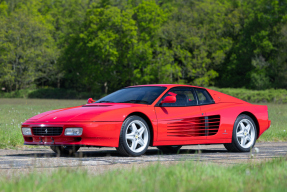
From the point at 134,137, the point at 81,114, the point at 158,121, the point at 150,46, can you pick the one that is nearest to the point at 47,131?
the point at 81,114

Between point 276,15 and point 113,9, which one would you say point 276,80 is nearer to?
point 276,15

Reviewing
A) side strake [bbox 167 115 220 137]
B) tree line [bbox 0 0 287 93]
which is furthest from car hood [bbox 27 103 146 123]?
tree line [bbox 0 0 287 93]

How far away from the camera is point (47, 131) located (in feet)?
25.4

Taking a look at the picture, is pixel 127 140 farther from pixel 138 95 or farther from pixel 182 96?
pixel 182 96

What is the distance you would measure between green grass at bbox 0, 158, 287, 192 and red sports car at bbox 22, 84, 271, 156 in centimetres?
261

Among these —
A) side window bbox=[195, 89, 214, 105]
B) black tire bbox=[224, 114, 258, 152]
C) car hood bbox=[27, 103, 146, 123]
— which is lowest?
black tire bbox=[224, 114, 258, 152]

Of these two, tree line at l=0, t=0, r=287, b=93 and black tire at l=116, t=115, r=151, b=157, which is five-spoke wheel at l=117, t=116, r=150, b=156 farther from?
tree line at l=0, t=0, r=287, b=93

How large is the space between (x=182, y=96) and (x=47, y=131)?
2794 mm

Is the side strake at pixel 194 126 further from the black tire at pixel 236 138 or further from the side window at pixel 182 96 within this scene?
the black tire at pixel 236 138

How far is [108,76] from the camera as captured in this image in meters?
63.4

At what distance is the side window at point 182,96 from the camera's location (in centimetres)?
885

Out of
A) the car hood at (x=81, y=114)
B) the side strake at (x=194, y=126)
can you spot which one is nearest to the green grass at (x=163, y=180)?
the car hood at (x=81, y=114)

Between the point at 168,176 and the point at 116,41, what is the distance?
59897 mm

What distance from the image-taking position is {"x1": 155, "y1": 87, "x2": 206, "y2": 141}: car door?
8.32m
